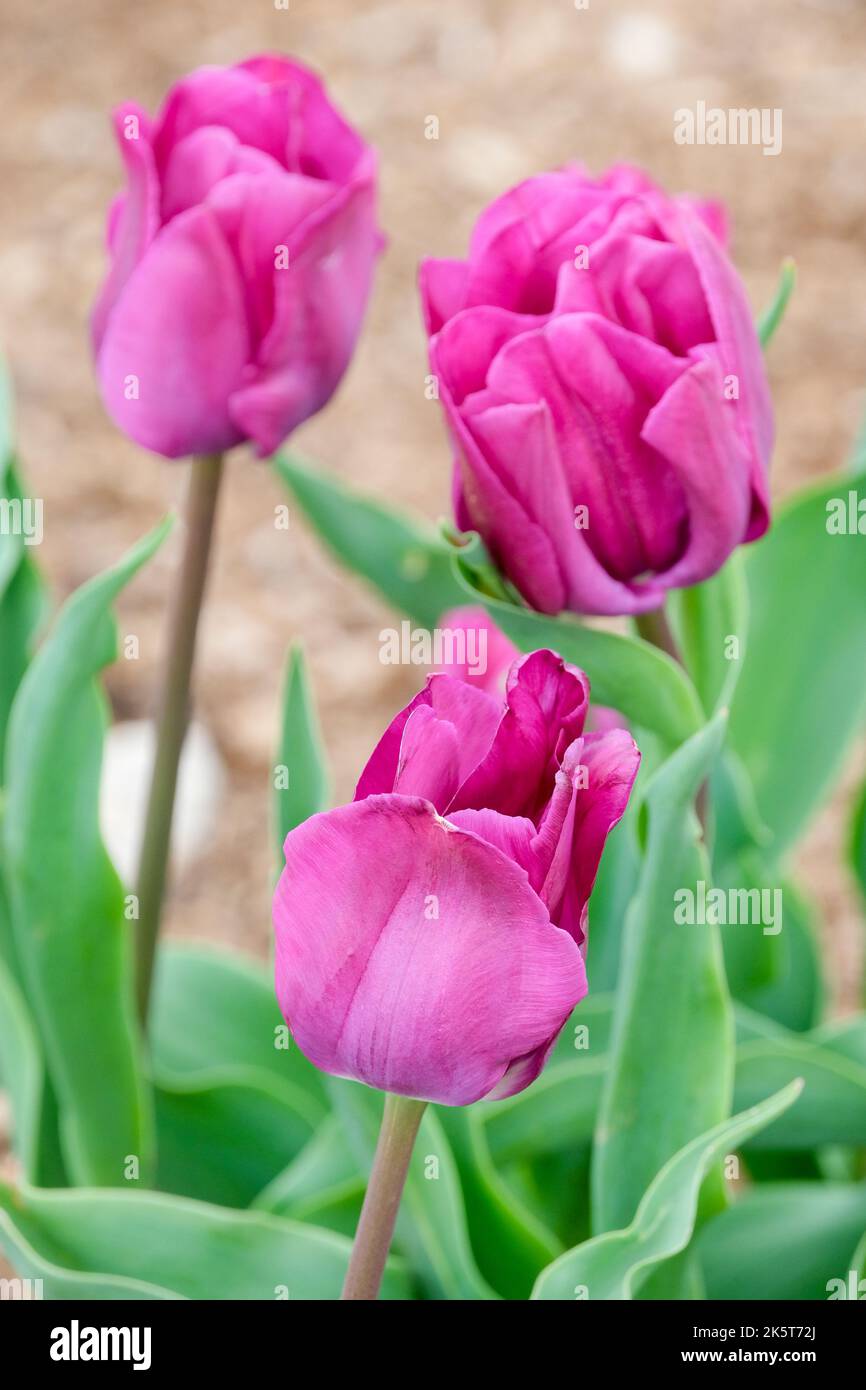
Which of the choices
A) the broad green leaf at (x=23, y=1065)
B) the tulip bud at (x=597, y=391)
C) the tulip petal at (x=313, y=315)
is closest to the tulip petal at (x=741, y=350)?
Result: the tulip bud at (x=597, y=391)

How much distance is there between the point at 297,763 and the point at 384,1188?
209 millimetres

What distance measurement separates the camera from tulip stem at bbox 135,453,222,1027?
56 centimetres

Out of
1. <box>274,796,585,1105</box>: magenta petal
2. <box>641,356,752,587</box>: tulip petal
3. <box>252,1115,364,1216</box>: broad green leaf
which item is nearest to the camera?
<box>274,796,585,1105</box>: magenta petal

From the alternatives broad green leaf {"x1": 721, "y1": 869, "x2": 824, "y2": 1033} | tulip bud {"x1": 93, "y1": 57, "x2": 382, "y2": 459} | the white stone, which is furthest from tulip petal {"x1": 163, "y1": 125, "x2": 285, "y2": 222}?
the white stone

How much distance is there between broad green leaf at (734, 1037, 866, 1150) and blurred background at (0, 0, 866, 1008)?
1.86 ft

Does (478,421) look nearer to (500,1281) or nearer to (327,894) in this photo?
(327,894)

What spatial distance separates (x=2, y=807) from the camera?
1.91ft

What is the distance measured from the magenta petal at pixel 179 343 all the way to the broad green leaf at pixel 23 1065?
232 mm

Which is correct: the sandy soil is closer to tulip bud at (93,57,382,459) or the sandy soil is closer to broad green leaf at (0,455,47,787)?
broad green leaf at (0,455,47,787)

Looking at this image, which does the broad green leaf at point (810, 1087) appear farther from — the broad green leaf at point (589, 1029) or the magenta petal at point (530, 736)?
the magenta petal at point (530, 736)

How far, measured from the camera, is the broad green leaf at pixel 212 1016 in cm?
78

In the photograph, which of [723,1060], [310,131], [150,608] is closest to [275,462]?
[310,131]

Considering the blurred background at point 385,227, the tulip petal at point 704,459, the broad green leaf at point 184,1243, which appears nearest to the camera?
the tulip petal at point 704,459

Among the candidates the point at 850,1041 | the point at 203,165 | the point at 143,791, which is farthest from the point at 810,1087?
the point at 143,791
